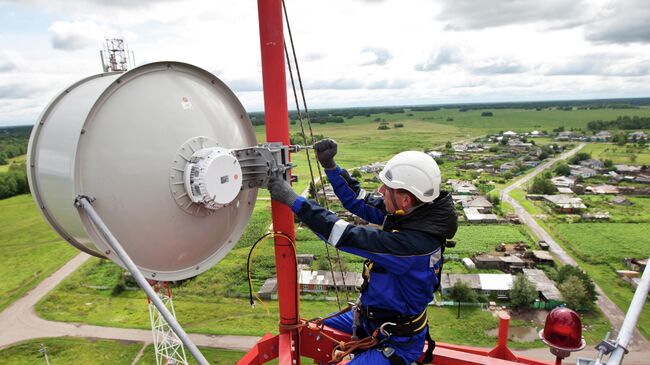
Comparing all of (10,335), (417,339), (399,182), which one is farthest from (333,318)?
(10,335)

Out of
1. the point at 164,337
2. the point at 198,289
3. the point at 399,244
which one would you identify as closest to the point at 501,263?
the point at 198,289

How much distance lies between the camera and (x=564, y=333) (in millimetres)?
3402

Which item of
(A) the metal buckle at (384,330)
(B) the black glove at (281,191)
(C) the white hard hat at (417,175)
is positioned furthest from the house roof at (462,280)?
(B) the black glove at (281,191)

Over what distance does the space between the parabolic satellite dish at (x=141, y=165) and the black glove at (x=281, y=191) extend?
0.33 meters

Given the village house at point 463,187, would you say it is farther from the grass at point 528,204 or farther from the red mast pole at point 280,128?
the red mast pole at point 280,128

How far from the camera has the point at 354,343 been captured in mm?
3518

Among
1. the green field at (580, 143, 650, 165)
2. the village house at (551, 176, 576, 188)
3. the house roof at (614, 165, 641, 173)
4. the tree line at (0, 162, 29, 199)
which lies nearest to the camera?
the tree line at (0, 162, 29, 199)

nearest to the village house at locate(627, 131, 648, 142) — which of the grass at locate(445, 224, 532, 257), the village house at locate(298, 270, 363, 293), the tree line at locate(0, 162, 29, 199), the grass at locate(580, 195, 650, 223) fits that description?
the grass at locate(580, 195, 650, 223)

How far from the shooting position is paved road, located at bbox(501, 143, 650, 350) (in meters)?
21.4

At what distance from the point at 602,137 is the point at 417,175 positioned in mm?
117895

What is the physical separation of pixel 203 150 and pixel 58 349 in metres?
24.9

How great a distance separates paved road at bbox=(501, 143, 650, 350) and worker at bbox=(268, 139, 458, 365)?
23.6 meters

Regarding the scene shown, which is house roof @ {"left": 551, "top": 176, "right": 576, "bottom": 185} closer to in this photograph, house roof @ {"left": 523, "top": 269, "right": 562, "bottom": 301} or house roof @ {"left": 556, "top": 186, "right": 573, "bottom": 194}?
house roof @ {"left": 556, "top": 186, "right": 573, "bottom": 194}

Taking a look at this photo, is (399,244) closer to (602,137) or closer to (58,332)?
(58,332)
